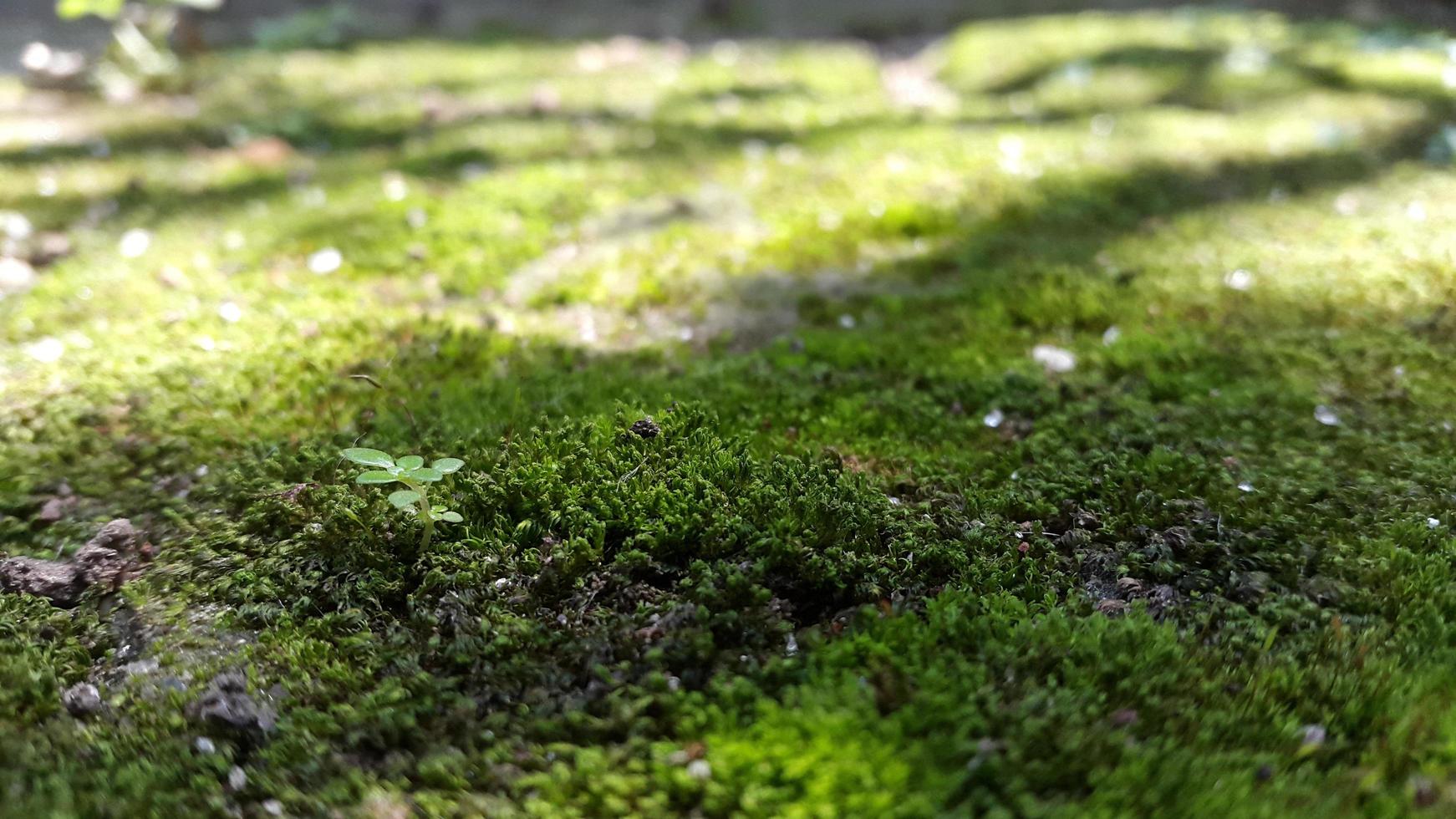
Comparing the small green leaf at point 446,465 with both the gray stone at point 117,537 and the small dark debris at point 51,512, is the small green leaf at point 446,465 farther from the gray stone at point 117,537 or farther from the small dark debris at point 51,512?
the small dark debris at point 51,512

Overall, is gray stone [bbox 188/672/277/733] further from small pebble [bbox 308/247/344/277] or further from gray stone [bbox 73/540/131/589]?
small pebble [bbox 308/247/344/277]

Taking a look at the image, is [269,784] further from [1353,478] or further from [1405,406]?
[1405,406]

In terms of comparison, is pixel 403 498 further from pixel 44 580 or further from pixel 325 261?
pixel 325 261

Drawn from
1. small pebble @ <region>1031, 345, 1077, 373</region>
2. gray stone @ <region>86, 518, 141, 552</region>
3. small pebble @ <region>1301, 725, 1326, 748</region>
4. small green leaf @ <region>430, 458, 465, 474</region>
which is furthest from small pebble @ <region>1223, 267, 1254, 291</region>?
gray stone @ <region>86, 518, 141, 552</region>

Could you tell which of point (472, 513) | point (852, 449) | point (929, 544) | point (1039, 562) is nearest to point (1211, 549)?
point (1039, 562)

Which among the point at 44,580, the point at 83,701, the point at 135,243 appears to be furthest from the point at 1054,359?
the point at 135,243

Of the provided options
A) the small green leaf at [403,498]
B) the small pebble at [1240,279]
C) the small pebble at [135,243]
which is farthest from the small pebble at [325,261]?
the small pebble at [1240,279]

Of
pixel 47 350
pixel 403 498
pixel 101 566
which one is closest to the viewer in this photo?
pixel 403 498
